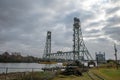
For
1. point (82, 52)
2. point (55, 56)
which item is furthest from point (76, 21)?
point (55, 56)

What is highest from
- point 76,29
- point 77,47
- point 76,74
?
point 76,29

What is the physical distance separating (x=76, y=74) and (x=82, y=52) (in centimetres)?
9265

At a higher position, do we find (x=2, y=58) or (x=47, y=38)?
(x=47, y=38)

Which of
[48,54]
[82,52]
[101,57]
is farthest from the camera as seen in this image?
[48,54]

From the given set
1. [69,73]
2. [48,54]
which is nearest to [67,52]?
[48,54]

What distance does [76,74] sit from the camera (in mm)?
41062

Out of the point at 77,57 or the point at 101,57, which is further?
the point at 101,57

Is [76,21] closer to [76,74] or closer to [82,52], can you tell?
[82,52]

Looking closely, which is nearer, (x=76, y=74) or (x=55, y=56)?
(x=76, y=74)

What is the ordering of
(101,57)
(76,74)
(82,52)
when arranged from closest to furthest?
(76,74) → (82,52) → (101,57)

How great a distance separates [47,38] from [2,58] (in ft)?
177

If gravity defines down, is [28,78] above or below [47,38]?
below

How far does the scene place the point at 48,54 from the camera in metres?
188

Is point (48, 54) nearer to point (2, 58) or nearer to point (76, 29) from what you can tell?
point (2, 58)
